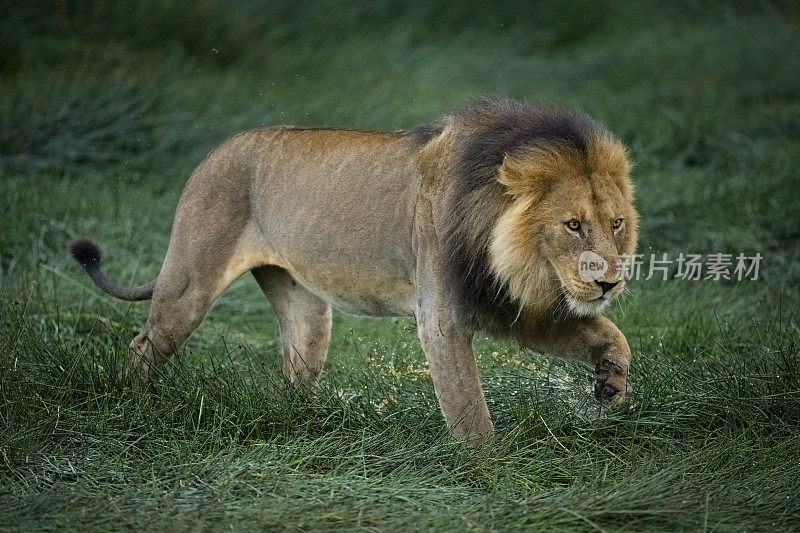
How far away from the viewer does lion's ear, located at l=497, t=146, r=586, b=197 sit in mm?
4117

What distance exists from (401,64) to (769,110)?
3.54 meters

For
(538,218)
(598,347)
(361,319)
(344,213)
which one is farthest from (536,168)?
(361,319)

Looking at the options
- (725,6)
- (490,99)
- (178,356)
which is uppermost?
(490,99)

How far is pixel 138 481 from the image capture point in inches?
159

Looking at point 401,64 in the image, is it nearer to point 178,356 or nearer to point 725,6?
point 725,6

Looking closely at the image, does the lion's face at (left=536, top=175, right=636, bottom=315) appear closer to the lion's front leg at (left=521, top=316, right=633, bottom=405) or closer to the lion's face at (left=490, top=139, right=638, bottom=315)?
the lion's face at (left=490, top=139, right=638, bottom=315)

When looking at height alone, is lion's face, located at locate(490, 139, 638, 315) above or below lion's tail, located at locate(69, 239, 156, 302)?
above

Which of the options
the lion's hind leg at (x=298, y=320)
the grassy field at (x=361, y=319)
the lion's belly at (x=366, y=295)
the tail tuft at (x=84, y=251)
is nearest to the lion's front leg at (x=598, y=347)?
the grassy field at (x=361, y=319)

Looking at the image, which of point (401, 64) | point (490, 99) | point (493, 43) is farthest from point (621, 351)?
point (493, 43)

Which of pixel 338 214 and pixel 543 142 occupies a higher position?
pixel 543 142

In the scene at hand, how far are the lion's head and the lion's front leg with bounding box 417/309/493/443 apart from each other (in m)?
0.11

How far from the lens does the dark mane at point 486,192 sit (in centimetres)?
420

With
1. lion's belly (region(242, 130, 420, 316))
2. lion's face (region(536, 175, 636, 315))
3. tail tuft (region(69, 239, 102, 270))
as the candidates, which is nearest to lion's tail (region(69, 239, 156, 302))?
tail tuft (region(69, 239, 102, 270))

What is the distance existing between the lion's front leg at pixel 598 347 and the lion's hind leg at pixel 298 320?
1.23m
